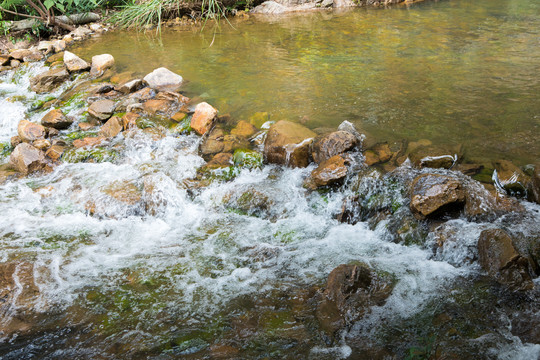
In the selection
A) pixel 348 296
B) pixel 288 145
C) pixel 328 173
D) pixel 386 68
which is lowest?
pixel 348 296

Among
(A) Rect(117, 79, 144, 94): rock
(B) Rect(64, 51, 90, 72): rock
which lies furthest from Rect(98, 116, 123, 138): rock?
(B) Rect(64, 51, 90, 72): rock

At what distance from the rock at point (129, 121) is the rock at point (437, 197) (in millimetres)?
3658

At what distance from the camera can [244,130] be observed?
4.96 m

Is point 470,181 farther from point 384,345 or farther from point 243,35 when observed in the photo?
point 243,35

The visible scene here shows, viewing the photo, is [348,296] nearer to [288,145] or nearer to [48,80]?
[288,145]

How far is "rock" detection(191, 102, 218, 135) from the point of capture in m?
5.05

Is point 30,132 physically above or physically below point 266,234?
above

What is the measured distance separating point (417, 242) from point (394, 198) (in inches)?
20.0

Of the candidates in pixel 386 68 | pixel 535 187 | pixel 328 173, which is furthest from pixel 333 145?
pixel 386 68

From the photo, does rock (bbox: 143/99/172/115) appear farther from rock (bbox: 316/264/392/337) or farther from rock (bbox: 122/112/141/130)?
rock (bbox: 316/264/392/337)

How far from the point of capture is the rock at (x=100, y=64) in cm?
730

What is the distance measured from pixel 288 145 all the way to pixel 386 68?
2716 mm

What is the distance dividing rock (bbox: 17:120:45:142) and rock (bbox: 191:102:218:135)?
203 cm

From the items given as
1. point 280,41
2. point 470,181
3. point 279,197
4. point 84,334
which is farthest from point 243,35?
point 84,334
